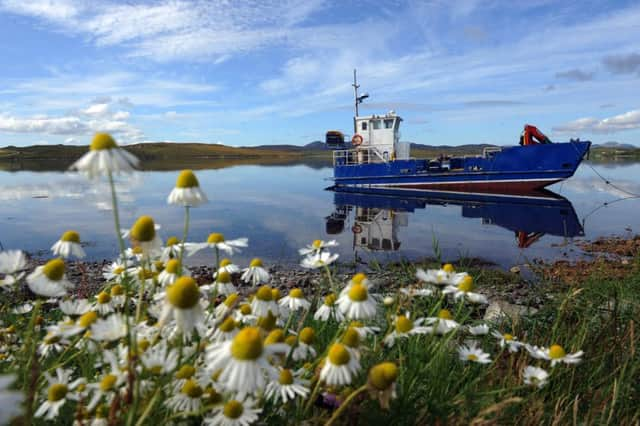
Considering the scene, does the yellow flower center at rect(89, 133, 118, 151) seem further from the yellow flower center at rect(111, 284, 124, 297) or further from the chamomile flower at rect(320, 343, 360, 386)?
the yellow flower center at rect(111, 284, 124, 297)

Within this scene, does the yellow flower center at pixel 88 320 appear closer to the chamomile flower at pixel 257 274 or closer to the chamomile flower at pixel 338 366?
the chamomile flower at pixel 257 274

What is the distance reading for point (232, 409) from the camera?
1.42m

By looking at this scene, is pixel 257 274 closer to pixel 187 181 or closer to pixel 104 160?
pixel 187 181

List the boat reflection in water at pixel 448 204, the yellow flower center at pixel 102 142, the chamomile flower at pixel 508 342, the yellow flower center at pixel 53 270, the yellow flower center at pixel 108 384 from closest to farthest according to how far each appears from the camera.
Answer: the yellow flower center at pixel 102 142
the yellow flower center at pixel 108 384
the yellow flower center at pixel 53 270
the chamomile flower at pixel 508 342
the boat reflection in water at pixel 448 204

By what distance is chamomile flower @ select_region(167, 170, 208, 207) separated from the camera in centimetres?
153

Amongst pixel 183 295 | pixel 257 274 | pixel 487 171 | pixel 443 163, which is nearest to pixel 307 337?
pixel 257 274

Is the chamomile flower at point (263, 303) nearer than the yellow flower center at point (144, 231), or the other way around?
the yellow flower center at point (144, 231)

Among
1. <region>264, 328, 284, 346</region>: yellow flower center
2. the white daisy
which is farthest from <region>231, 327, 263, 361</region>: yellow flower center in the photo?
the white daisy

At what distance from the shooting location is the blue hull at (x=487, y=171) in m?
25.0

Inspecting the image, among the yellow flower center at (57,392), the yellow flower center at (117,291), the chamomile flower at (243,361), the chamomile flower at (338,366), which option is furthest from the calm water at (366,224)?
the chamomile flower at (243,361)

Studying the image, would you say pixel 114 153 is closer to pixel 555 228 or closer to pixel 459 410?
pixel 459 410

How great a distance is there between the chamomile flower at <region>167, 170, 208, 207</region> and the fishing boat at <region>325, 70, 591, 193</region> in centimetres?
2740

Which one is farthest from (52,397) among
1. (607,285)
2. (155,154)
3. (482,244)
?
(155,154)

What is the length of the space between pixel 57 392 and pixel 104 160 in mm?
950
